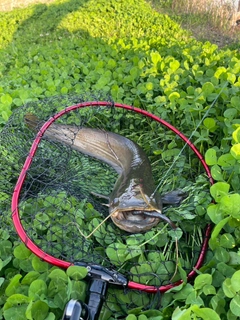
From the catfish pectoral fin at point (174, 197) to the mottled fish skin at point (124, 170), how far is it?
5cm

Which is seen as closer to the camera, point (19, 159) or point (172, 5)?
point (19, 159)

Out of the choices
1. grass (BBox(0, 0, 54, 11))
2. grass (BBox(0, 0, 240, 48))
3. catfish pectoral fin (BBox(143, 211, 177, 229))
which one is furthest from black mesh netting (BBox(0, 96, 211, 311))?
grass (BBox(0, 0, 54, 11))

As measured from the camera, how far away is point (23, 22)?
8.54m

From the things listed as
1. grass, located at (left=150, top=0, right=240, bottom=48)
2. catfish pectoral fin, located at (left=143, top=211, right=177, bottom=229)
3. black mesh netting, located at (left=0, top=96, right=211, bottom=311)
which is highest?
catfish pectoral fin, located at (left=143, top=211, right=177, bottom=229)

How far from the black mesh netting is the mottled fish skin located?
0.05 meters

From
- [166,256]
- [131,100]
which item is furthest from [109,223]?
[131,100]

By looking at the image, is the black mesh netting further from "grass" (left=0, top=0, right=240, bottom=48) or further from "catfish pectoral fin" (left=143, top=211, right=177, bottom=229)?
"grass" (left=0, top=0, right=240, bottom=48)

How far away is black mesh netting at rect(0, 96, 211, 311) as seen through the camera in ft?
5.80

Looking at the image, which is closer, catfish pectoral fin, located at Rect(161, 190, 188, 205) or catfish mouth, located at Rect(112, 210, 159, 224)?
catfish mouth, located at Rect(112, 210, 159, 224)

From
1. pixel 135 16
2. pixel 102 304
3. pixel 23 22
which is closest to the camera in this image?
pixel 102 304

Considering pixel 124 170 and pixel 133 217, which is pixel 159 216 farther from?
pixel 124 170

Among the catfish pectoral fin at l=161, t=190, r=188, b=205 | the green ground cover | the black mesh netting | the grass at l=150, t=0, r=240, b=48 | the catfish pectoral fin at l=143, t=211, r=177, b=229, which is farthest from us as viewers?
the grass at l=150, t=0, r=240, b=48

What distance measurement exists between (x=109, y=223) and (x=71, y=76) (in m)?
2.46

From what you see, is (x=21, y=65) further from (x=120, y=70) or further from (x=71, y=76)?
(x=120, y=70)
